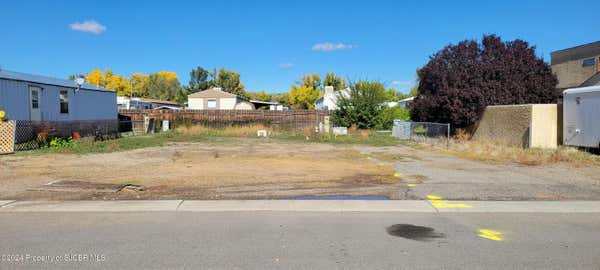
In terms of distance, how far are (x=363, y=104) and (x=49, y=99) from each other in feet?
70.7

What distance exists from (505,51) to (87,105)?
2674cm

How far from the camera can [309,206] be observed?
7.23 m

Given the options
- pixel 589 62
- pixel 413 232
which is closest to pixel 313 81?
pixel 589 62

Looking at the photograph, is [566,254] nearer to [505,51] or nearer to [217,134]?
[505,51]

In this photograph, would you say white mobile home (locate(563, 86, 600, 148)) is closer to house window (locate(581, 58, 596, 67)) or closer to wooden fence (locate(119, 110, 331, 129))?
house window (locate(581, 58, 596, 67))

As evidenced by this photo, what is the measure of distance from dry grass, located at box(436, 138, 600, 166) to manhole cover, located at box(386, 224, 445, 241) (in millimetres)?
9573

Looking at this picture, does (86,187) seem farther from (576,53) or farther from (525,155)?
(576,53)

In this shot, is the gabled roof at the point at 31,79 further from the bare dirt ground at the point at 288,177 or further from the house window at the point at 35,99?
the bare dirt ground at the point at 288,177

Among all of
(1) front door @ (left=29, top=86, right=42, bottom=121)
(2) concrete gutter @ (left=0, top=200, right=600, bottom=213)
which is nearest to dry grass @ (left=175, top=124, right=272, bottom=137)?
(1) front door @ (left=29, top=86, right=42, bottom=121)

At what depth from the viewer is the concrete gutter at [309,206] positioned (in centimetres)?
697

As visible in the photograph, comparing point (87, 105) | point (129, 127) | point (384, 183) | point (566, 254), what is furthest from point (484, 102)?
point (129, 127)

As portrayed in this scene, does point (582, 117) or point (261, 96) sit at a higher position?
point (261, 96)

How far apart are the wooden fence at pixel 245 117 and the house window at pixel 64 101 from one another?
10.8m

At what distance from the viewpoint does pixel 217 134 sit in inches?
1163
